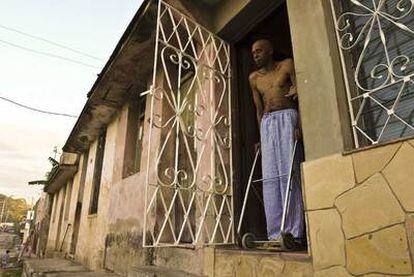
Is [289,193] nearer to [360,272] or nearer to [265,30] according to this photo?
[360,272]

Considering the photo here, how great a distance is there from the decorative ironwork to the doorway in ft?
4.16

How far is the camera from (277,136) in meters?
2.95

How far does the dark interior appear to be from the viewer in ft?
11.0

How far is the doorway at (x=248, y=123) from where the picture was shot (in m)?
3.35

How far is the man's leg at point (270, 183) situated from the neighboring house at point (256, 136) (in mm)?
432

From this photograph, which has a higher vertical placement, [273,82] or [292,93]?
[273,82]

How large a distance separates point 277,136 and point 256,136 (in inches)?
29.8

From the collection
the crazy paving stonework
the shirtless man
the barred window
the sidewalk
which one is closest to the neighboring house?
the crazy paving stonework

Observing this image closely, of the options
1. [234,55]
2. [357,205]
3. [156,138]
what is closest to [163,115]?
[156,138]

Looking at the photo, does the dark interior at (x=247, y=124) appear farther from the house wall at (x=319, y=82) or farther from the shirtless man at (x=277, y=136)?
the house wall at (x=319, y=82)

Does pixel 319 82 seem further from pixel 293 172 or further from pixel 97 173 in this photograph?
pixel 97 173

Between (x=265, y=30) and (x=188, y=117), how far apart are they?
1.59 metres

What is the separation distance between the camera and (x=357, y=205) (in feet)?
5.56

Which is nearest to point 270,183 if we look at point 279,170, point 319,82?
point 279,170
